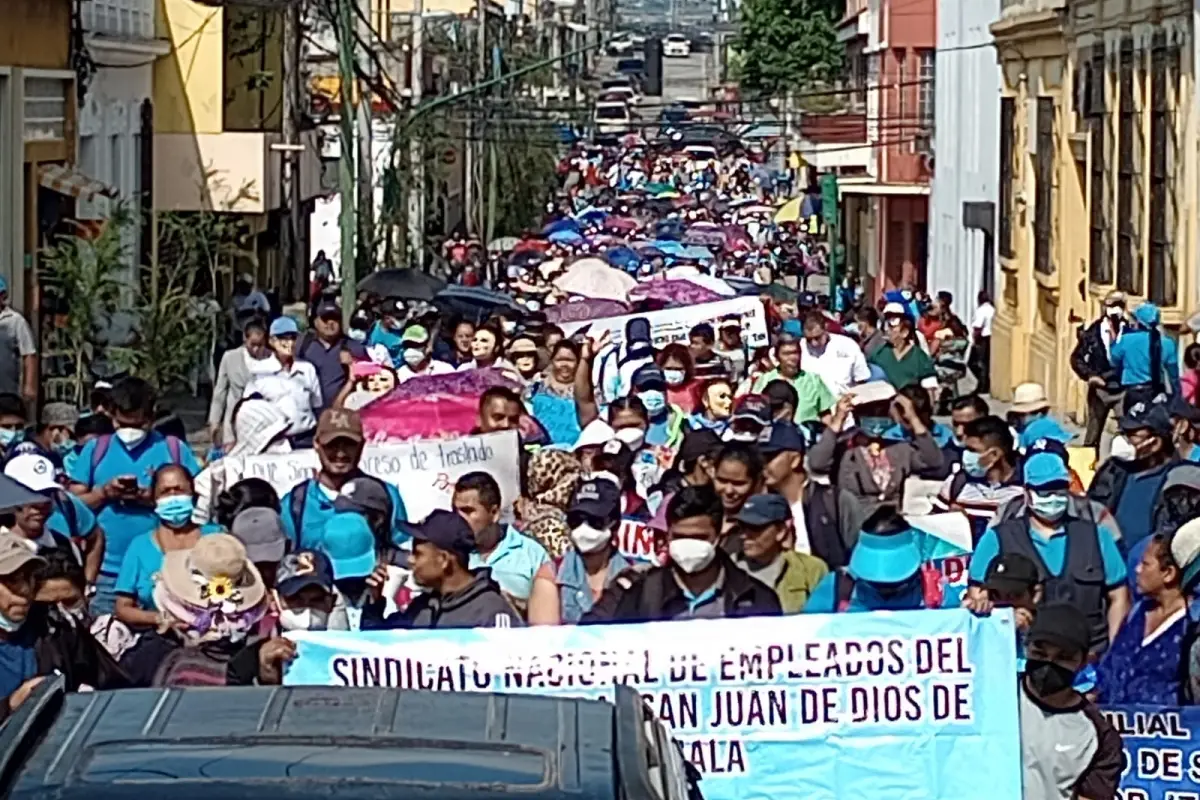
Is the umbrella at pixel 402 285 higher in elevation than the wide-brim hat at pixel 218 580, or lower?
higher

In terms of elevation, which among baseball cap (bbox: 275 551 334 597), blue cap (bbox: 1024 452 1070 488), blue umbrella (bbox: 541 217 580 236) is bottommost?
baseball cap (bbox: 275 551 334 597)

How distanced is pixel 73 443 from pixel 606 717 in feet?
28.0

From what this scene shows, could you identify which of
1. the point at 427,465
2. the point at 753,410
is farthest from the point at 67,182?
the point at 753,410

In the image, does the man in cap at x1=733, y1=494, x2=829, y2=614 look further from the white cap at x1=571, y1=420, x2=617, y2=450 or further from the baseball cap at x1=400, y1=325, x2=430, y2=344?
the baseball cap at x1=400, y1=325, x2=430, y2=344

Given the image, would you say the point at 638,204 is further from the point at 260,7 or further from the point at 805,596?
the point at 805,596

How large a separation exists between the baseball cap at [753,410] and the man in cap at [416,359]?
233 centimetres

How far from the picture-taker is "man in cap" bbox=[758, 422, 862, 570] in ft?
34.9

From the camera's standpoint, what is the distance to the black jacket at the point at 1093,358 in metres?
22.2

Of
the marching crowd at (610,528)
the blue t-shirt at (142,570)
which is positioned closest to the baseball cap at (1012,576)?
the marching crowd at (610,528)

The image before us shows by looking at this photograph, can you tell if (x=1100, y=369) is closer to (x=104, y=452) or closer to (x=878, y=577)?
(x=104, y=452)

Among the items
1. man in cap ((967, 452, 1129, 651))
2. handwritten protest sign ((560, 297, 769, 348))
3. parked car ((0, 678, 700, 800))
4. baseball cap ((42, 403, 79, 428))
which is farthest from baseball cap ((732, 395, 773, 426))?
parked car ((0, 678, 700, 800))

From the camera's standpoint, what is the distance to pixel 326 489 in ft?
35.8

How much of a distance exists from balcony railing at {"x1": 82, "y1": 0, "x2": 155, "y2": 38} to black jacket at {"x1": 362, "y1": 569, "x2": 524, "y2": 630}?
67.1 feet

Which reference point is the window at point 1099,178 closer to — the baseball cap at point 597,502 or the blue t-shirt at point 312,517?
the blue t-shirt at point 312,517
